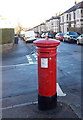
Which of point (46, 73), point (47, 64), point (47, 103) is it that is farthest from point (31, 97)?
point (47, 64)

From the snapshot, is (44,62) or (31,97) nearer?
Answer: (44,62)

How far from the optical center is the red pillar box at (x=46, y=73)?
474 centimetres

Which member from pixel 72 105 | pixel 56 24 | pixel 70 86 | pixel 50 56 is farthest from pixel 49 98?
pixel 56 24

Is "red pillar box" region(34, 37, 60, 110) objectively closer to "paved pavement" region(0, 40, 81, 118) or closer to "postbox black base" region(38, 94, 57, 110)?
"postbox black base" region(38, 94, 57, 110)

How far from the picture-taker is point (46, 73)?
480 centimetres

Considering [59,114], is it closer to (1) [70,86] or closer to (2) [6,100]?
(2) [6,100]

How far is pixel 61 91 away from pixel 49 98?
1520 mm

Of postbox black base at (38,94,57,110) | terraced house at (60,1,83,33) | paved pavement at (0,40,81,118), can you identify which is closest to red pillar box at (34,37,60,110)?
postbox black base at (38,94,57,110)

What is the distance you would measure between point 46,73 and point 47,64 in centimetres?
20

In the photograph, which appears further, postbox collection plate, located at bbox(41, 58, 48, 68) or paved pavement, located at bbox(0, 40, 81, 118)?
postbox collection plate, located at bbox(41, 58, 48, 68)

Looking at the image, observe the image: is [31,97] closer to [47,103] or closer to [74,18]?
[47,103]

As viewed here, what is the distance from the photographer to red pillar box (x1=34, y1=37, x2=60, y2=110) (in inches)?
186

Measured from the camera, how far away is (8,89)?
273 inches

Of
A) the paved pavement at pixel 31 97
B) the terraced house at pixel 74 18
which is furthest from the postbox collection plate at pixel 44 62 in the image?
the terraced house at pixel 74 18
